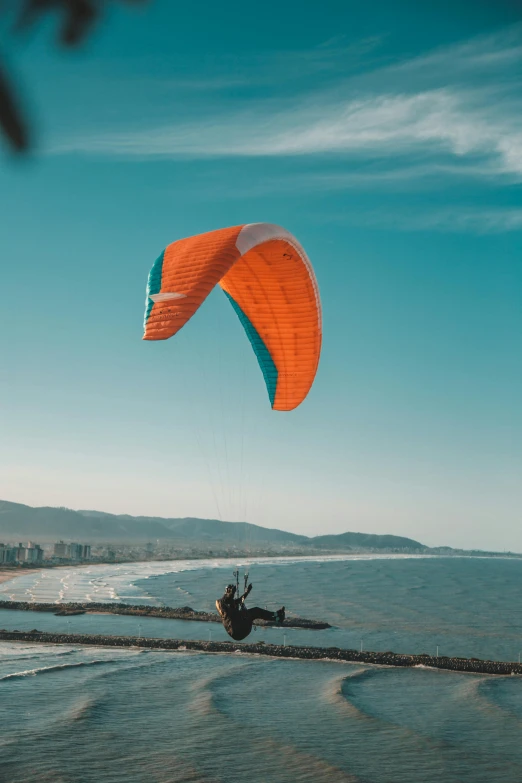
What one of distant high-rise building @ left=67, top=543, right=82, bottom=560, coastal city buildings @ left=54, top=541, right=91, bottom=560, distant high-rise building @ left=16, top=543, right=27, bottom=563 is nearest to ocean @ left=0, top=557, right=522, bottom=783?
distant high-rise building @ left=16, top=543, right=27, bottom=563

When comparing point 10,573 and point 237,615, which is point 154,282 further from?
point 10,573

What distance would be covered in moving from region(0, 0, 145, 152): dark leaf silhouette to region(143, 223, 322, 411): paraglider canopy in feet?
35.4

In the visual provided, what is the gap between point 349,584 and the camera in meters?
88.8

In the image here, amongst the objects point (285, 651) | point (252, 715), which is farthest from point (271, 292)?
point (285, 651)

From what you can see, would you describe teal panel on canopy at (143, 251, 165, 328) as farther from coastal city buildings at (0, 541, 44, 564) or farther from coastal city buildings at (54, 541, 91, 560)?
coastal city buildings at (54, 541, 91, 560)

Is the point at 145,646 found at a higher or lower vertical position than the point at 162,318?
lower

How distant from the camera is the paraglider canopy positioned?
12.9 m

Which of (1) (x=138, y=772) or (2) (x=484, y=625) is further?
(2) (x=484, y=625)

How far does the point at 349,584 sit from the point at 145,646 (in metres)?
56.9

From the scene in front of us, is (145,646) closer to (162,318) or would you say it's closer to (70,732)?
(70,732)

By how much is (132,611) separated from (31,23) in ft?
167

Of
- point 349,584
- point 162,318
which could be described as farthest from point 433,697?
point 349,584

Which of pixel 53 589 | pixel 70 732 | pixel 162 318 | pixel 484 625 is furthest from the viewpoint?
pixel 53 589

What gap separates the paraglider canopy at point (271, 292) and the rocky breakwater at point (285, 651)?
20.9 m
